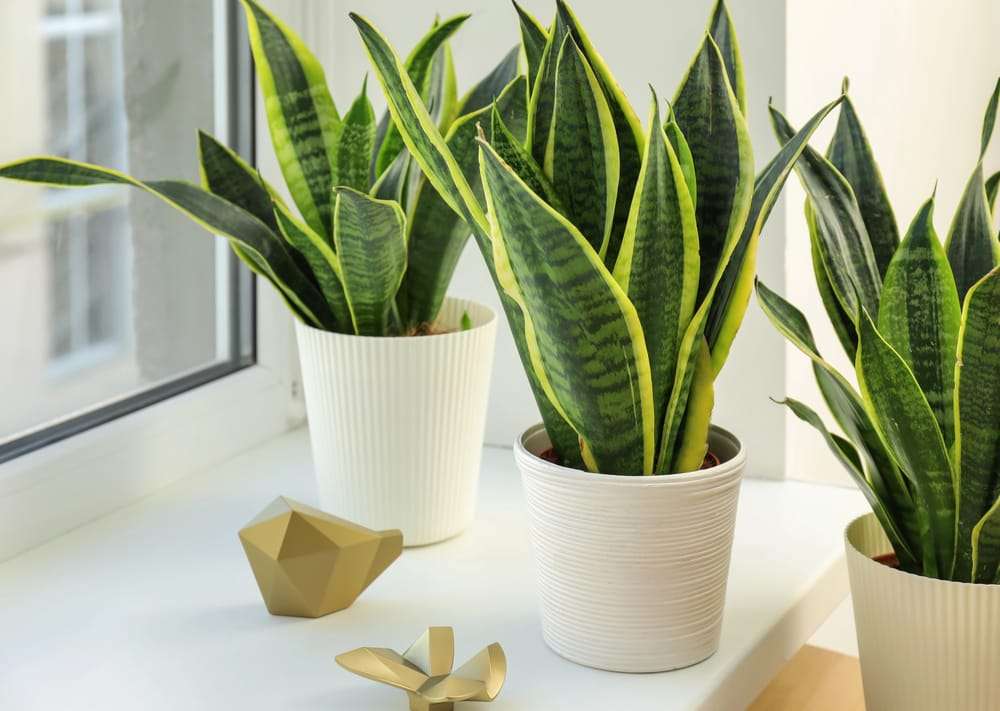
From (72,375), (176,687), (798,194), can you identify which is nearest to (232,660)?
(176,687)

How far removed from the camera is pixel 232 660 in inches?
29.0

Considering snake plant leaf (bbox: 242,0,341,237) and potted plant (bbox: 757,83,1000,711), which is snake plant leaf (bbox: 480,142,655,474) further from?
snake plant leaf (bbox: 242,0,341,237)

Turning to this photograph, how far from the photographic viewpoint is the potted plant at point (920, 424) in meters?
0.64

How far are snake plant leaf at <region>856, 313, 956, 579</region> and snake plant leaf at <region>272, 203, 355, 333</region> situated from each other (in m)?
0.35

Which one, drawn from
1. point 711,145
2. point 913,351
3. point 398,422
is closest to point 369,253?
point 398,422

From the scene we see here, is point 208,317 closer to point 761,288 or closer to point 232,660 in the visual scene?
point 232,660

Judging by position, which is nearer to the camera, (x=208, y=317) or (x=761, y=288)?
(x=761, y=288)

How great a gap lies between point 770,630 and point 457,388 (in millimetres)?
270

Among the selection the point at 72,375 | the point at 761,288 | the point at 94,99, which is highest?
the point at 94,99

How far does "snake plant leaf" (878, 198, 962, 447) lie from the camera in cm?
65

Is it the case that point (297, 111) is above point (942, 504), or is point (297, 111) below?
above

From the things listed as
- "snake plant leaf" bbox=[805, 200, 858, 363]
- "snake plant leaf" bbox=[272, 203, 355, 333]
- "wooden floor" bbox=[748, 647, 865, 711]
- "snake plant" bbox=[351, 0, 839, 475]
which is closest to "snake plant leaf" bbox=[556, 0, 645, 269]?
"snake plant" bbox=[351, 0, 839, 475]

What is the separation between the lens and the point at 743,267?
0.69m

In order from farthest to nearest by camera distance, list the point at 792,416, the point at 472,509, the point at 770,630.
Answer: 1. the point at 792,416
2. the point at 472,509
3. the point at 770,630
